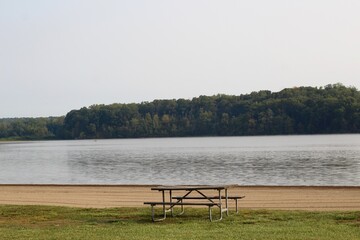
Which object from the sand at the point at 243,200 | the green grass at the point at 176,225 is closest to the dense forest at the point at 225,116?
the sand at the point at 243,200

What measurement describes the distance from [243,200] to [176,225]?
6.38 metres

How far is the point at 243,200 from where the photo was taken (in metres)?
19.9

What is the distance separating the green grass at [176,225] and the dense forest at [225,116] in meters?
120

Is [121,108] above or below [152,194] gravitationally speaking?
above

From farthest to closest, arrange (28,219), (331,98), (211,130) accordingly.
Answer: (211,130)
(331,98)
(28,219)

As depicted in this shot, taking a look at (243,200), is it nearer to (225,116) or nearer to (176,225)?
(176,225)

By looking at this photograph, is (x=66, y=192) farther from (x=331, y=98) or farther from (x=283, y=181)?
(x=331, y=98)

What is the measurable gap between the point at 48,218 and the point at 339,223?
683cm

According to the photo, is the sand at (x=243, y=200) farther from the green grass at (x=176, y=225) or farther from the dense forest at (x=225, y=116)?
the dense forest at (x=225, y=116)

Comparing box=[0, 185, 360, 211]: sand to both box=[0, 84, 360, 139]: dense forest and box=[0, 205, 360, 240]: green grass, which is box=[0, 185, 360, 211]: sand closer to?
box=[0, 205, 360, 240]: green grass

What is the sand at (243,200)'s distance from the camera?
59.3 feet

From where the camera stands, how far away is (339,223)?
43.8 ft

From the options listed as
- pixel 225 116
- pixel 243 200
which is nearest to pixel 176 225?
pixel 243 200

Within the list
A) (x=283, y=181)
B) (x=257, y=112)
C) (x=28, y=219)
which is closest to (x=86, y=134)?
(x=257, y=112)
